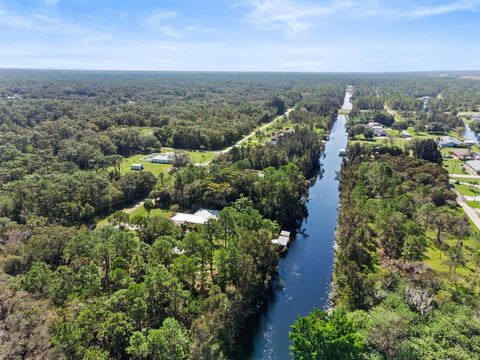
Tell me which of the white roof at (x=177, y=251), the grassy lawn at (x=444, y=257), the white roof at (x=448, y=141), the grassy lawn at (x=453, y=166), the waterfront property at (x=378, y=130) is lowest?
the grassy lawn at (x=444, y=257)

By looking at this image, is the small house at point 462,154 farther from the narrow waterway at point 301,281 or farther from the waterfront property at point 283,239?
the waterfront property at point 283,239

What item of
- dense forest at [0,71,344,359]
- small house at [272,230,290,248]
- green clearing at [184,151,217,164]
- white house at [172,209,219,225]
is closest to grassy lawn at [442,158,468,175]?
A: dense forest at [0,71,344,359]

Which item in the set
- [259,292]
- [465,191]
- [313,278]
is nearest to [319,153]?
[465,191]

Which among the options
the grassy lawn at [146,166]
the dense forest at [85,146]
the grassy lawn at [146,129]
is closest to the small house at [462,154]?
the dense forest at [85,146]

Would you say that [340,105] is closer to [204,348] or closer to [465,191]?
[465,191]

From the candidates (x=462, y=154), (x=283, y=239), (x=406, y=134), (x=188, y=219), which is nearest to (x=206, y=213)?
(x=188, y=219)
